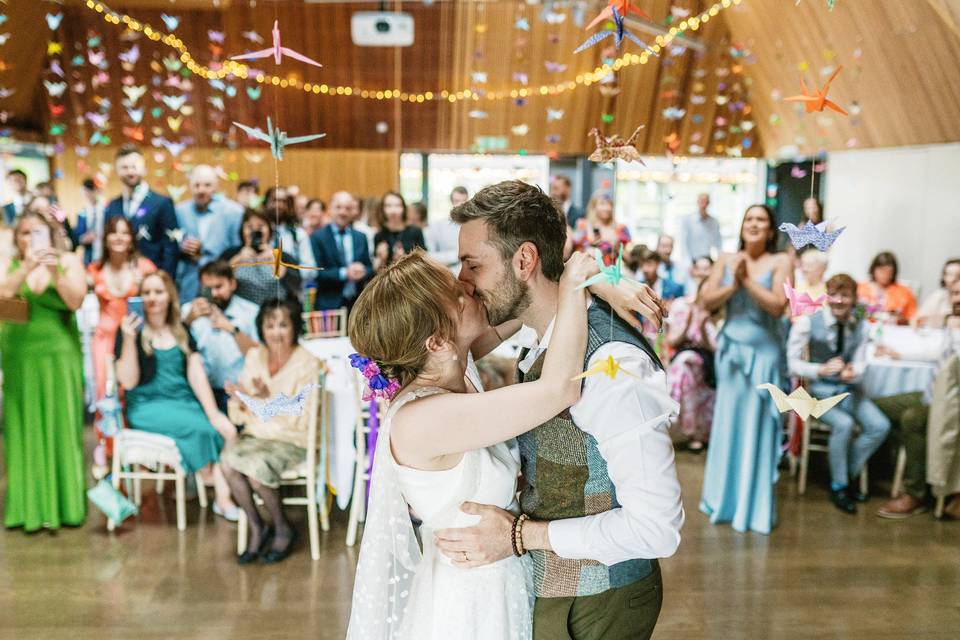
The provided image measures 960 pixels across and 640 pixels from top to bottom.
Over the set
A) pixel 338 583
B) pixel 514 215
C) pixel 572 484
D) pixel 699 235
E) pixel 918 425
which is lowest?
pixel 338 583

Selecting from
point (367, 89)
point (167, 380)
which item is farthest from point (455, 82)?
point (167, 380)

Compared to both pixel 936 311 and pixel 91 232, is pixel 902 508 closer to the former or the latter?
pixel 936 311

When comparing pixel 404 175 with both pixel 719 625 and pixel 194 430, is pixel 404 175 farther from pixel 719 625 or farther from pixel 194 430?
pixel 719 625

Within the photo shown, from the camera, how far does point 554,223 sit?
63.6 inches

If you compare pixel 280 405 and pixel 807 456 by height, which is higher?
pixel 280 405

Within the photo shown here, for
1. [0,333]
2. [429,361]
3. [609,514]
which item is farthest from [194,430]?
[609,514]

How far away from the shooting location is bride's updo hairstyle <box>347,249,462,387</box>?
1.54 metres

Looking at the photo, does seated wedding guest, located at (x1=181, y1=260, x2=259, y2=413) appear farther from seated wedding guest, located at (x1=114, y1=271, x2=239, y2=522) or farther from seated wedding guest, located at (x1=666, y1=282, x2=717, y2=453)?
seated wedding guest, located at (x1=666, y1=282, x2=717, y2=453)

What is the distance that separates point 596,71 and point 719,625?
22.6ft

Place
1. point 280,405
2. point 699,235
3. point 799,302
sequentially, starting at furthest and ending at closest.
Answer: point 699,235 → point 280,405 → point 799,302

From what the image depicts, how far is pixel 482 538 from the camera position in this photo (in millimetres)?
1584

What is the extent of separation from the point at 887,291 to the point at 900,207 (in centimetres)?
186

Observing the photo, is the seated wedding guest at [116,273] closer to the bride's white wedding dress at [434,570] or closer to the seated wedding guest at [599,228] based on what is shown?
the seated wedding guest at [599,228]

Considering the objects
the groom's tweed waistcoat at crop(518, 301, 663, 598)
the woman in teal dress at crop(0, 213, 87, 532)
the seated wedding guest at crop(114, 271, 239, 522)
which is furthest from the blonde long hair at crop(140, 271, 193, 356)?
the groom's tweed waistcoat at crop(518, 301, 663, 598)
